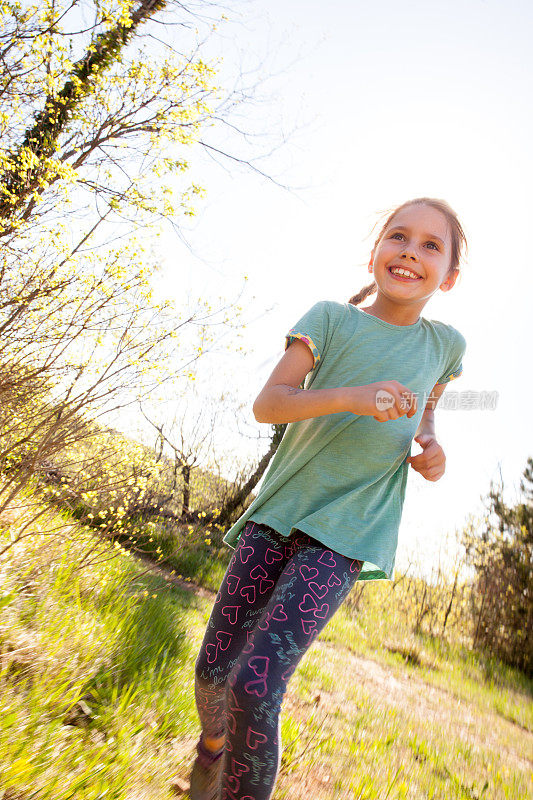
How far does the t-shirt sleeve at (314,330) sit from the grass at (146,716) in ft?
4.40

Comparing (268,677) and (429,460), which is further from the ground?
(429,460)

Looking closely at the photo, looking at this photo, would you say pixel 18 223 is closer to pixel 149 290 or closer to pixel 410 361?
pixel 149 290

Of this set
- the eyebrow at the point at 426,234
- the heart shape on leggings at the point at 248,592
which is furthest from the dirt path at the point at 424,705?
the eyebrow at the point at 426,234

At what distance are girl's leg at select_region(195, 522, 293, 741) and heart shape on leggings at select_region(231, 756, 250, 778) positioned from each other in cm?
38

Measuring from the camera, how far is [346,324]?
1699mm

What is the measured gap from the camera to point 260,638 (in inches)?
48.0

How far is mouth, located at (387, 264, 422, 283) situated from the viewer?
1683 mm

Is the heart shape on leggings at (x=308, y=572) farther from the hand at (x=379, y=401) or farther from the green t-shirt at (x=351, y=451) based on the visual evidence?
the hand at (x=379, y=401)

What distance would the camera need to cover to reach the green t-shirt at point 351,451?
144 centimetres

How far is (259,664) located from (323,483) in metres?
0.52

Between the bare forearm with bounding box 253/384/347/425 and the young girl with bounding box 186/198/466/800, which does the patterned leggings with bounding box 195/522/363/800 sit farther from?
the bare forearm with bounding box 253/384/347/425

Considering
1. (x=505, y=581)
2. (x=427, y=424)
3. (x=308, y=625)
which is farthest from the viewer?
(x=505, y=581)

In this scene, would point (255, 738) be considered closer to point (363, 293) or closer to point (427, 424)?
point (427, 424)
